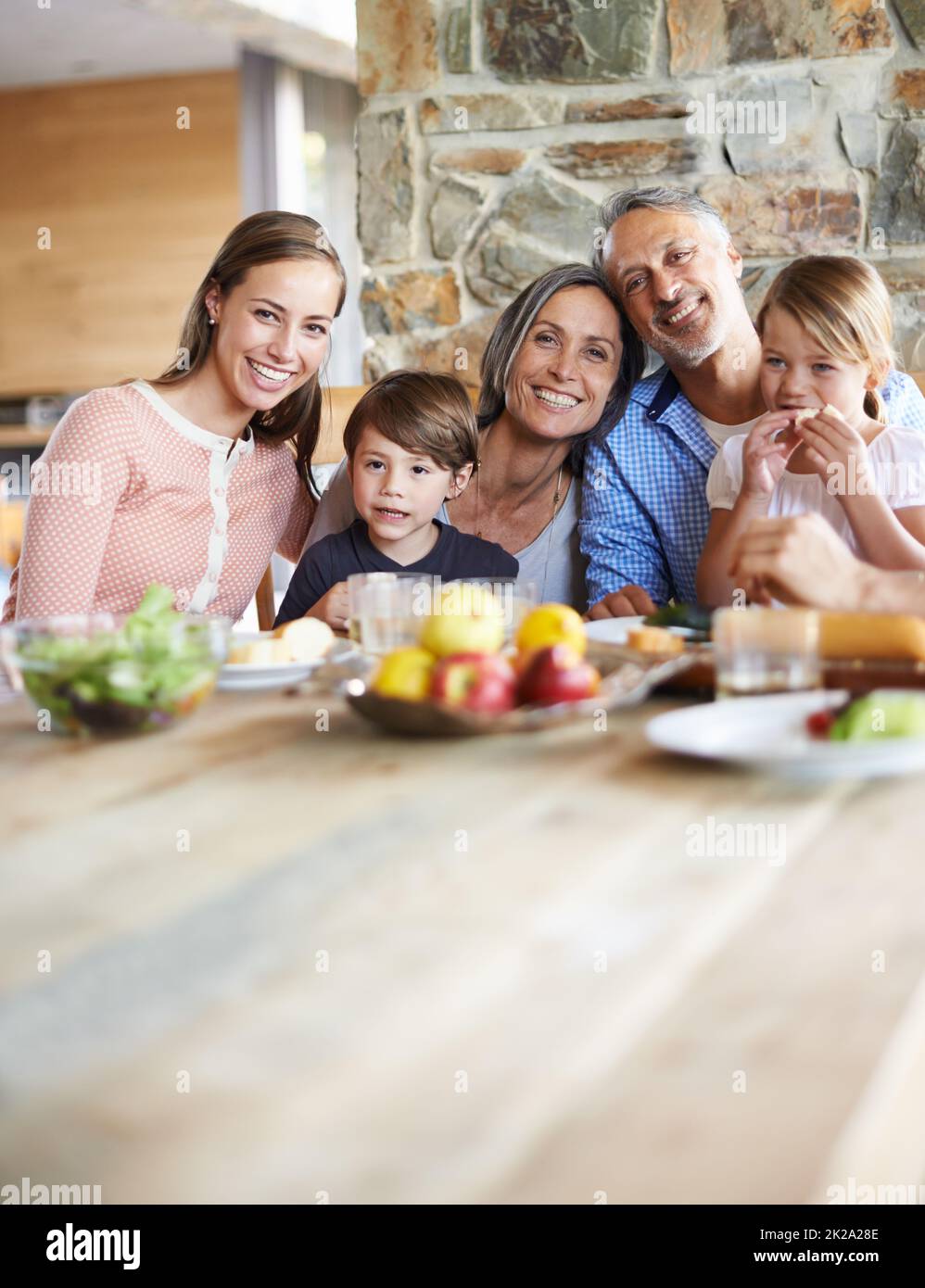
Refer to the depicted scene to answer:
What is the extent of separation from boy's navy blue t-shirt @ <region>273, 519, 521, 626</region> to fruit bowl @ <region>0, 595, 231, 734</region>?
111 centimetres

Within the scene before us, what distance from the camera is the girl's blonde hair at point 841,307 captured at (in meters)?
2.07

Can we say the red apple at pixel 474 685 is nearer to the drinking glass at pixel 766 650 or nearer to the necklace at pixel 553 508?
the drinking glass at pixel 766 650

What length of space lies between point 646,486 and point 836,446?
1.86 feet

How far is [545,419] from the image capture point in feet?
8.10

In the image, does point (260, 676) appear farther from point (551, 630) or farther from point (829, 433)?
point (829, 433)

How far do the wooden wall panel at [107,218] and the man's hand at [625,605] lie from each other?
17.0 feet

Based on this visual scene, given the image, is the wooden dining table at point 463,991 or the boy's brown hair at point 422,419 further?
the boy's brown hair at point 422,419

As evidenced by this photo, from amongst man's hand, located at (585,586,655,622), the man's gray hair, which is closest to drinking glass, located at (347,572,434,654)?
man's hand, located at (585,586,655,622)

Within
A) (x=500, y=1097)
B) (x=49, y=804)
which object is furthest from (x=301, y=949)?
(x=49, y=804)

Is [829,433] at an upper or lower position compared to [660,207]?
lower

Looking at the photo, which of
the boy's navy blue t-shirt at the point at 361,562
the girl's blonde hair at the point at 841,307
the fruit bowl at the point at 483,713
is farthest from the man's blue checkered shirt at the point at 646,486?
the fruit bowl at the point at 483,713

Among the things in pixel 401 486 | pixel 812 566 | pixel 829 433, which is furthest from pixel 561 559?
pixel 812 566

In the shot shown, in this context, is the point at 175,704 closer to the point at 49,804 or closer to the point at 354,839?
the point at 49,804

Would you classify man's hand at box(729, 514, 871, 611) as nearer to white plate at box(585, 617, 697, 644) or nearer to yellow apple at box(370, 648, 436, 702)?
white plate at box(585, 617, 697, 644)
